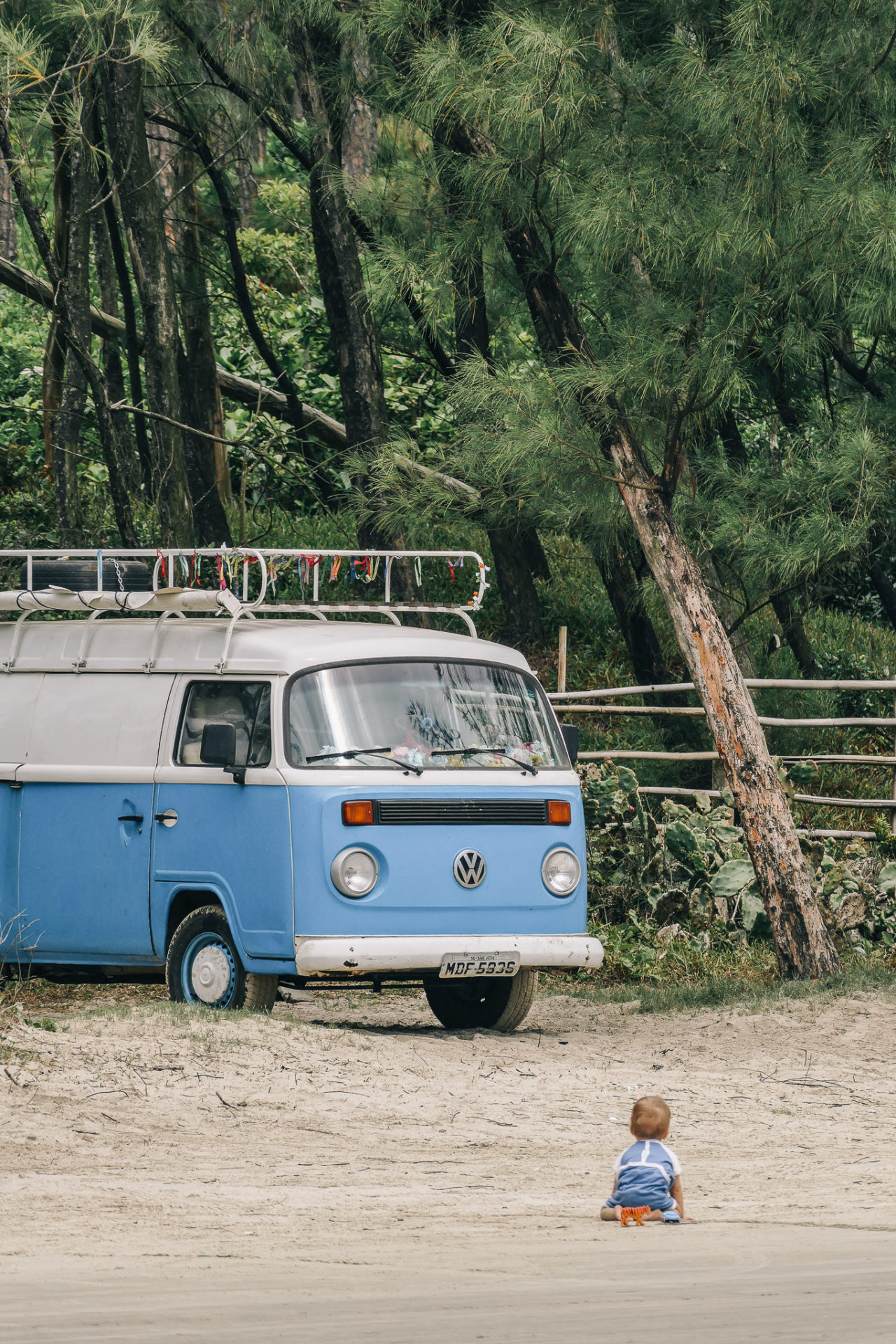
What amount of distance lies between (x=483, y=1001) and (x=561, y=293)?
4.86m

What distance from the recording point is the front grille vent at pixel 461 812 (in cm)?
939

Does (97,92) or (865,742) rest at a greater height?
(97,92)

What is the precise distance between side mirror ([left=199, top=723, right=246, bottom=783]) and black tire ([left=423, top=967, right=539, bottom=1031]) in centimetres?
178

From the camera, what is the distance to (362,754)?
952 centimetres

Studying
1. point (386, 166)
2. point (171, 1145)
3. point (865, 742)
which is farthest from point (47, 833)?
point (865, 742)

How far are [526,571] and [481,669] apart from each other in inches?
318

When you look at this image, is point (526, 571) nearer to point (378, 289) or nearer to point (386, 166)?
point (386, 166)

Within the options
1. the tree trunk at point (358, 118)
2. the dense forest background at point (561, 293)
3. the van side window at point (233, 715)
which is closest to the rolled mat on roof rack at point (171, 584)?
the van side window at point (233, 715)

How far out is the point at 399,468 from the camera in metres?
14.5

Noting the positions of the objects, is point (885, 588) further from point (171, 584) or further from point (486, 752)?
point (171, 584)

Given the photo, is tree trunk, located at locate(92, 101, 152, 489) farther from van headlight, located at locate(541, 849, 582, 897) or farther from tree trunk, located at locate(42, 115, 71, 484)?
van headlight, located at locate(541, 849, 582, 897)

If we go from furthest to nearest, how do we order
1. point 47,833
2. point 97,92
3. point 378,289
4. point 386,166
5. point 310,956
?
1. point 97,92
2. point 386,166
3. point 378,289
4. point 47,833
5. point 310,956

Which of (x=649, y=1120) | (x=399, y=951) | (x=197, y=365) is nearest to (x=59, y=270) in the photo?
(x=197, y=365)

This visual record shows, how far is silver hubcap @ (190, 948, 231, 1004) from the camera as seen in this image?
9.71 meters
